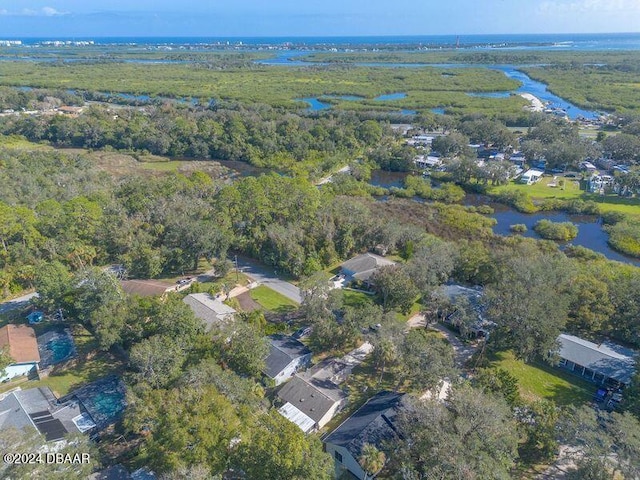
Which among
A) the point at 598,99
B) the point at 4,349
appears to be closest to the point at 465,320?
the point at 4,349

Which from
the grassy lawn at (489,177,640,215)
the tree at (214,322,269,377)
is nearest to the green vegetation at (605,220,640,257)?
the grassy lawn at (489,177,640,215)

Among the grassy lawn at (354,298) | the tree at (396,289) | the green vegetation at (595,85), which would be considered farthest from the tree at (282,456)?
the green vegetation at (595,85)

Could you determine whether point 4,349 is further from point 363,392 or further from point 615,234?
point 615,234

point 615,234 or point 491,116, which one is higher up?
point 491,116

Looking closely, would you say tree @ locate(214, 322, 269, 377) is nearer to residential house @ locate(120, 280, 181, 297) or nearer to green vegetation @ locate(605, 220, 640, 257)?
residential house @ locate(120, 280, 181, 297)

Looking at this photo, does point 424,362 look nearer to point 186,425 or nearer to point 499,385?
point 499,385

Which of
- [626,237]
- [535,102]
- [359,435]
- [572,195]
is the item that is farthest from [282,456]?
[535,102]
